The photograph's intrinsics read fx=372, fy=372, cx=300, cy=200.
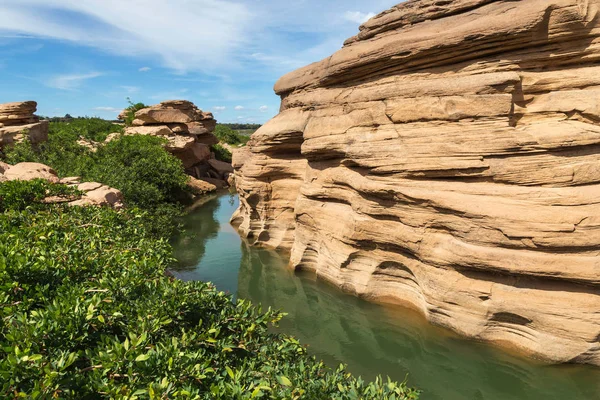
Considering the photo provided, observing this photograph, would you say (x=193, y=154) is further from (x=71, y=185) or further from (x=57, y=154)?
(x=71, y=185)

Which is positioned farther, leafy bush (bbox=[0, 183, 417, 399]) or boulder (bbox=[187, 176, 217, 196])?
boulder (bbox=[187, 176, 217, 196])

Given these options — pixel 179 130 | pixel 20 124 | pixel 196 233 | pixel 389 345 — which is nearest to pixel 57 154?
pixel 20 124

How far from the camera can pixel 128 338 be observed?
441cm

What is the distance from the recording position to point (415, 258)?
10.2 metres

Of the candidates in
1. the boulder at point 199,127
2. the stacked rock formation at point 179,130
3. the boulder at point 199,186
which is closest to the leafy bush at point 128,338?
the boulder at point 199,186

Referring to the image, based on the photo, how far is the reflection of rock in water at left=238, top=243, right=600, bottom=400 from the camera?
24.7 feet

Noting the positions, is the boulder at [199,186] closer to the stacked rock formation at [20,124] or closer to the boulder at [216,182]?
the boulder at [216,182]

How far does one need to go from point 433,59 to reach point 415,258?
18.1 feet

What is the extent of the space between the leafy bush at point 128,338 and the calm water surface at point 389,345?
347cm

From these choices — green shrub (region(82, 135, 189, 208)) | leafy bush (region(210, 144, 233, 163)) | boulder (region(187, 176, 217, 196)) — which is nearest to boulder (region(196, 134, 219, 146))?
leafy bush (region(210, 144, 233, 163))

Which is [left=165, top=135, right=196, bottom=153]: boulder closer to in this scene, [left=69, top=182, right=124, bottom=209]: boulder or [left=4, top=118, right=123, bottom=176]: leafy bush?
[left=4, top=118, right=123, bottom=176]: leafy bush

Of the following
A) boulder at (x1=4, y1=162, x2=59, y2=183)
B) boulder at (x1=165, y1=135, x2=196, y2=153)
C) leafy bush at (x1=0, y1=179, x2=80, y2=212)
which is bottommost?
leafy bush at (x1=0, y1=179, x2=80, y2=212)

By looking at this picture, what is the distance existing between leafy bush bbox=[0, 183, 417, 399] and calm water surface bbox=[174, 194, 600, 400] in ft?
11.4

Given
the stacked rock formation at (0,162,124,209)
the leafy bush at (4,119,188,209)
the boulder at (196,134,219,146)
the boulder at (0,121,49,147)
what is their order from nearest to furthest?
1. the stacked rock formation at (0,162,124,209)
2. the leafy bush at (4,119,188,209)
3. the boulder at (0,121,49,147)
4. the boulder at (196,134,219,146)
